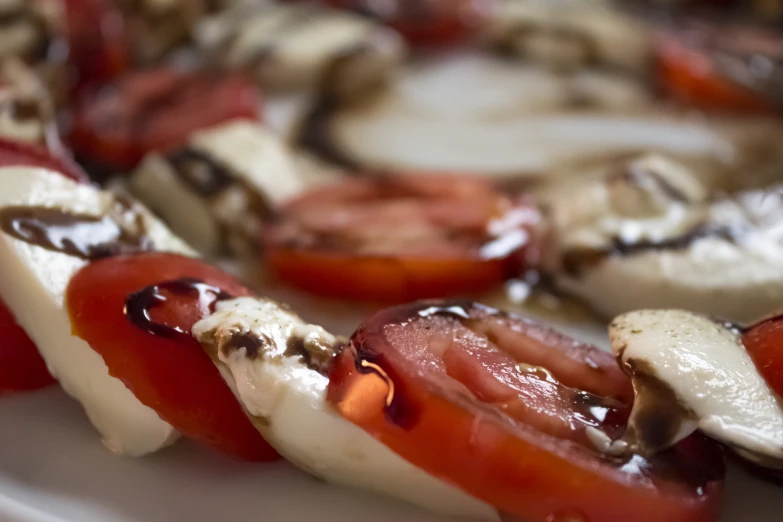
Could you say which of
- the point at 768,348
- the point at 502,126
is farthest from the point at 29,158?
the point at 502,126

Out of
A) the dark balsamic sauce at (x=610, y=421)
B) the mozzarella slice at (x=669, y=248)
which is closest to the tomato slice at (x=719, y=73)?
the mozzarella slice at (x=669, y=248)

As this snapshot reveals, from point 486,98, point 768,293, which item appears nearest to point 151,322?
point 768,293

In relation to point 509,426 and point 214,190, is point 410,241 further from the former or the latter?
point 509,426

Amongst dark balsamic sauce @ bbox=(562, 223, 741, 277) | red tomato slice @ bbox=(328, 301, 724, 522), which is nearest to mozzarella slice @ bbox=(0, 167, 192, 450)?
red tomato slice @ bbox=(328, 301, 724, 522)

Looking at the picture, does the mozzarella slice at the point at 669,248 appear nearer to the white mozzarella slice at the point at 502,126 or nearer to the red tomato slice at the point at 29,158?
the white mozzarella slice at the point at 502,126

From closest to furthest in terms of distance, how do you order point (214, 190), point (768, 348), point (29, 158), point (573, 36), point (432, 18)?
point (768, 348), point (29, 158), point (214, 190), point (573, 36), point (432, 18)

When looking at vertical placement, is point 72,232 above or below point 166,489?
above

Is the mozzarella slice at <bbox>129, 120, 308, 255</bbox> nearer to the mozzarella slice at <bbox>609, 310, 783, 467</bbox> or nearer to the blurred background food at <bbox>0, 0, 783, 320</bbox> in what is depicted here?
the blurred background food at <bbox>0, 0, 783, 320</bbox>
